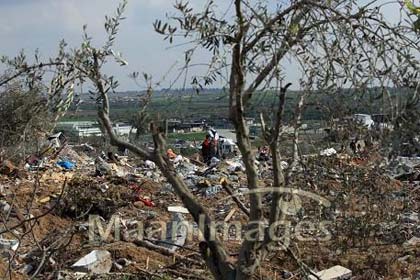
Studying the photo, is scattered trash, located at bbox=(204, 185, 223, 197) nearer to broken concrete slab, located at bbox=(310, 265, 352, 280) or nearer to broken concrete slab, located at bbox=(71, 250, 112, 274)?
broken concrete slab, located at bbox=(71, 250, 112, 274)

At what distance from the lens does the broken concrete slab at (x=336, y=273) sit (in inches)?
235

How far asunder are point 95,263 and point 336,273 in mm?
2206

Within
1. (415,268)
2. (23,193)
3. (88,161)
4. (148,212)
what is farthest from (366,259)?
(88,161)

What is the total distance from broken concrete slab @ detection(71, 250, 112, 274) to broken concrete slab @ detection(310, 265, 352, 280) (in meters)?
1.94

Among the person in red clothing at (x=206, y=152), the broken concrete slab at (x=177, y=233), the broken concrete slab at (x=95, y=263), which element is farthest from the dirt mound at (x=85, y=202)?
the person in red clothing at (x=206, y=152)

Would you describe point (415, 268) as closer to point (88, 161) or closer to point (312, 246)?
point (312, 246)

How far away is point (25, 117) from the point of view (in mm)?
3205

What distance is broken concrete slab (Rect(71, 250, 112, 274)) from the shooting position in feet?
19.7

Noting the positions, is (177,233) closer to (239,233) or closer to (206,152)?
(239,233)

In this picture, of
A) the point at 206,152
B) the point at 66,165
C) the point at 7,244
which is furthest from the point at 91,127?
the point at 206,152

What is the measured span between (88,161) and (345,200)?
9841 millimetres

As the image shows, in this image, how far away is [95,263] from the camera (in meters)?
6.07

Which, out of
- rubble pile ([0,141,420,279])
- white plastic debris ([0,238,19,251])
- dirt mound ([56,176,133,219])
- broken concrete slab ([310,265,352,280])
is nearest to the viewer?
rubble pile ([0,141,420,279])

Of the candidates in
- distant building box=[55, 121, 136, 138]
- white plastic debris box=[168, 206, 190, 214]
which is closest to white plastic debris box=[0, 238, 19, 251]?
white plastic debris box=[168, 206, 190, 214]
